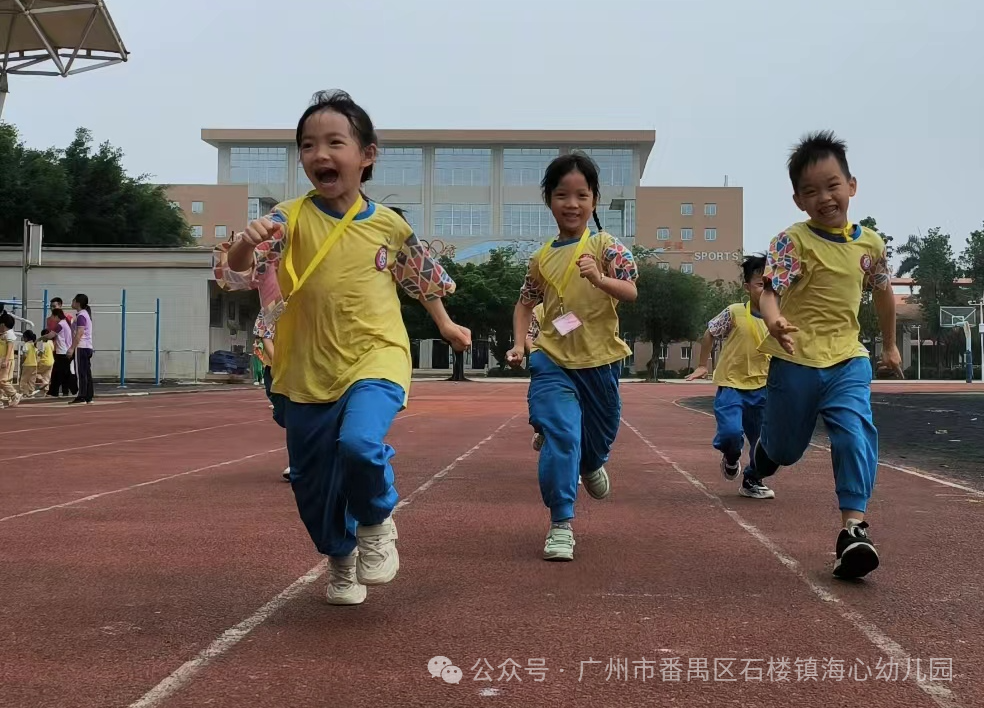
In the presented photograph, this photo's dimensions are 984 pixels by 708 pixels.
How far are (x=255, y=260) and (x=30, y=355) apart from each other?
1804cm

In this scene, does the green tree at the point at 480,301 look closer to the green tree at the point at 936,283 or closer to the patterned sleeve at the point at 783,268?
the green tree at the point at 936,283

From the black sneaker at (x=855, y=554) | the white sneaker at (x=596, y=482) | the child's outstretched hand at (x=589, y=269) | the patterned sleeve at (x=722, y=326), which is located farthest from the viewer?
the patterned sleeve at (x=722, y=326)

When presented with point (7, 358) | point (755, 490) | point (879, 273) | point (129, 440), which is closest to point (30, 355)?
point (7, 358)

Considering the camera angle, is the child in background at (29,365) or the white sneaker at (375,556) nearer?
the white sneaker at (375,556)

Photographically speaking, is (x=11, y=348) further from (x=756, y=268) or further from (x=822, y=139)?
(x=822, y=139)

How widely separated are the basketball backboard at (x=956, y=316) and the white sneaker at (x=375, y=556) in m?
54.3

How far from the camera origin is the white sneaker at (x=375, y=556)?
3.49 m

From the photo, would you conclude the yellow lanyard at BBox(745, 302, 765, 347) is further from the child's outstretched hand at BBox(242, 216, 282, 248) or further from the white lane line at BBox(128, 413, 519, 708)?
the child's outstretched hand at BBox(242, 216, 282, 248)

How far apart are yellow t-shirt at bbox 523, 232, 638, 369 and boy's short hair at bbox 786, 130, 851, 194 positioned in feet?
3.02

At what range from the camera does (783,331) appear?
4398 mm

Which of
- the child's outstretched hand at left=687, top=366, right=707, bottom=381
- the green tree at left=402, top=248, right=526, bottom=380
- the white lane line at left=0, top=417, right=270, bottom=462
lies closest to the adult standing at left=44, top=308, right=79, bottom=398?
the white lane line at left=0, top=417, right=270, bottom=462

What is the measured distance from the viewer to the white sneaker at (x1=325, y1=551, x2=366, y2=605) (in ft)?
12.2

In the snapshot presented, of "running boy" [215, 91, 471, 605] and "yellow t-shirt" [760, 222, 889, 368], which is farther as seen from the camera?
"yellow t-shirt" [760, 222, 889, 368]

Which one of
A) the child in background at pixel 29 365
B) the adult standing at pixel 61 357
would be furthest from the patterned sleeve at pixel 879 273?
the child in background at pixel 29 365
